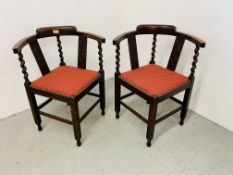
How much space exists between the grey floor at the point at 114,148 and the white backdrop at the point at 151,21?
0.21 m

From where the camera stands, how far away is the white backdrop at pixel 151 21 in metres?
1.57

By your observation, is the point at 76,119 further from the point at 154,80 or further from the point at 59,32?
the point at 59,32

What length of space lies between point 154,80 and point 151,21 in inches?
29.2

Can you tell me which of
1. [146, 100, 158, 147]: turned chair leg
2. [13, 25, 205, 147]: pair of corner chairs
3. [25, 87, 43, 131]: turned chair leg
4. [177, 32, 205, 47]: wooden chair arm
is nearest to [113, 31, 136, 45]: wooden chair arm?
[13, 25, 205, 147]: pair of corner chairs

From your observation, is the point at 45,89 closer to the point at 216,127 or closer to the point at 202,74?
the point at 202,74

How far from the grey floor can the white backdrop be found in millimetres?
214

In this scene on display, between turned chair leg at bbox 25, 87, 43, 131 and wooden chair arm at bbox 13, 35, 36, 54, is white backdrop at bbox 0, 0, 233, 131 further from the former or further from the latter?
turned chair leg at bbox 25, 87, 43, 131

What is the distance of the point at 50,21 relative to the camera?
5.85ft

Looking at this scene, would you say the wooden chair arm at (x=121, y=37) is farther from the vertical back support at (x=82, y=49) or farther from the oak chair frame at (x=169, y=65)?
the vertical back support at (x=82, y=49)

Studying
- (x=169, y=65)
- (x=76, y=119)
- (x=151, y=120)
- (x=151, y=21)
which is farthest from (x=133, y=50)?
(x=76, y=119)

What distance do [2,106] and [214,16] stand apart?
194 centimetres

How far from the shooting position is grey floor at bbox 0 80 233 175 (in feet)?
4.77

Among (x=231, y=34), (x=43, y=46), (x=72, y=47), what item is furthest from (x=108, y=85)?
(x=231, y=34)

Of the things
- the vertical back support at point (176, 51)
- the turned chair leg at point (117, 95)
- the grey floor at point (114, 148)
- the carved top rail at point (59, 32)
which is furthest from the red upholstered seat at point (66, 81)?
the vertical back support at point (176, 51)
